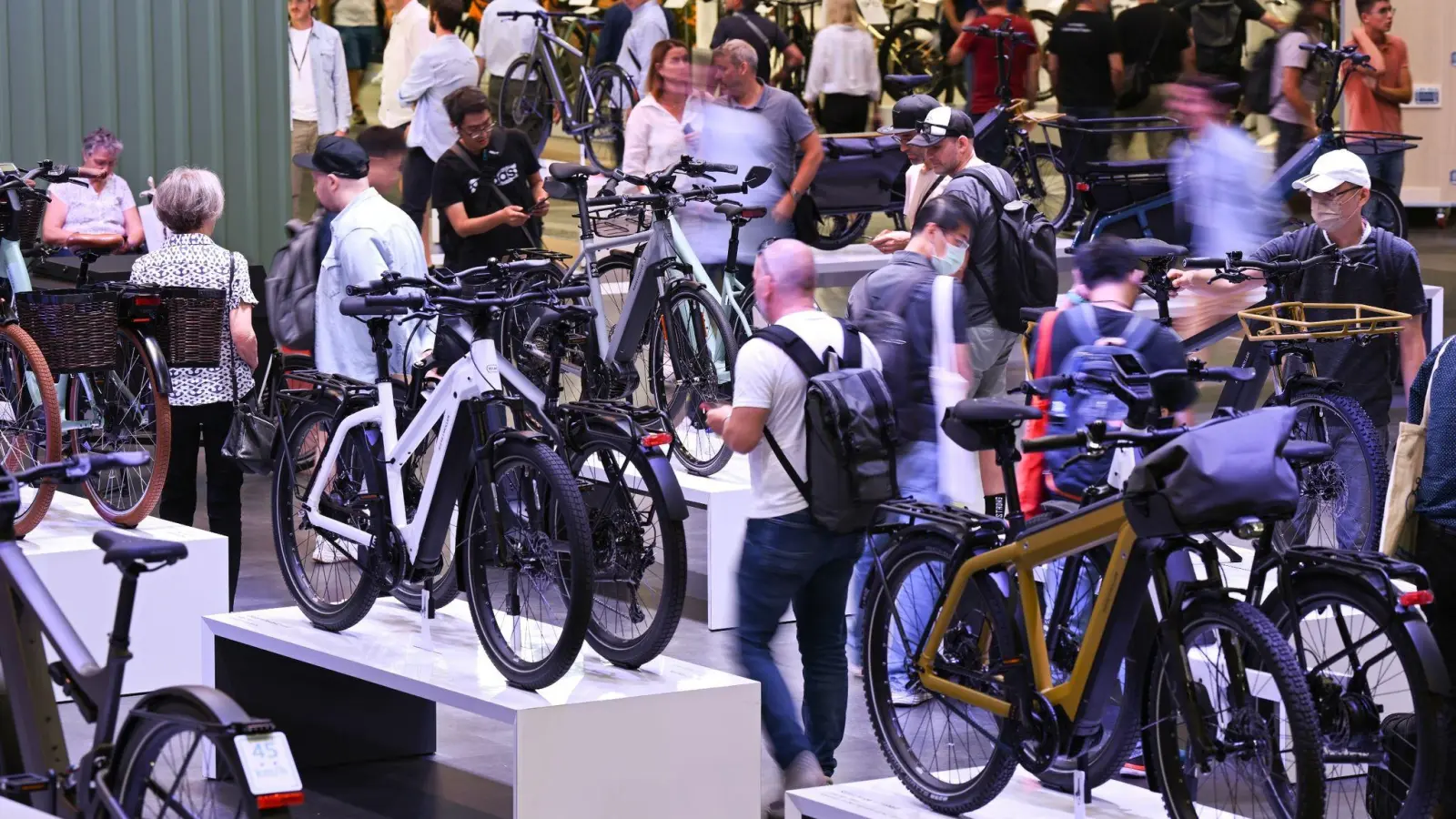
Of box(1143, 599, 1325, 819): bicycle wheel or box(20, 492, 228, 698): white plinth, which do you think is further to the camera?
box(20, 492, 228, 698): white plinth

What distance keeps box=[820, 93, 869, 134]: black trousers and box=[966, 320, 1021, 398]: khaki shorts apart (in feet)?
22.1

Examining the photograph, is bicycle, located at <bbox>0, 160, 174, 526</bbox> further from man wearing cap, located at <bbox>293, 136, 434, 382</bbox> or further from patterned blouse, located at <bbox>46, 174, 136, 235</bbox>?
patterned blouse, located at <bbox>46, 174, 136, 235</bbox>

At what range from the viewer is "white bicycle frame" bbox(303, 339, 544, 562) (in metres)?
5.81

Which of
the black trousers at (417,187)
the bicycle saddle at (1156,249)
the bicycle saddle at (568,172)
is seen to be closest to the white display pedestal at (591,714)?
the bicycle saddle at (1156,249)

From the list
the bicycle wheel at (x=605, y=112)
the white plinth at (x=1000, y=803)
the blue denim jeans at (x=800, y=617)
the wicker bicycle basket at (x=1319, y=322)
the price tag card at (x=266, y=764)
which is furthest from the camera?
the bicycle wheel at (x=605, y=112)

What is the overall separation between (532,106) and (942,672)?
10853mm

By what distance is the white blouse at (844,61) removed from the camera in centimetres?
1450

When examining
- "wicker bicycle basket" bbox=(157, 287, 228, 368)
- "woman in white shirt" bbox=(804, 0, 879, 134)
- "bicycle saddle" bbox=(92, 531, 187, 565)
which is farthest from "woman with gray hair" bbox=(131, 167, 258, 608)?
"woman in white shirt" bbox=(804, 0, 879, 134)

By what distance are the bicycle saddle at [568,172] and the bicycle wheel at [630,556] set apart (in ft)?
10.5

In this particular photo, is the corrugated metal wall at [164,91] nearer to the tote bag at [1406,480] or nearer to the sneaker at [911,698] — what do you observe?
the sneaker at [911,698]

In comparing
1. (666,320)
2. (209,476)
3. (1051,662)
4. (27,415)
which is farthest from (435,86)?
(1051,662)

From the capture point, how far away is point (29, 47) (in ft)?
36.3

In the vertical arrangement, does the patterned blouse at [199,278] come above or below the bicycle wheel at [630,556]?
above

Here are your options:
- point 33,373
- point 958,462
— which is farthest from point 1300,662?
point 33,373
